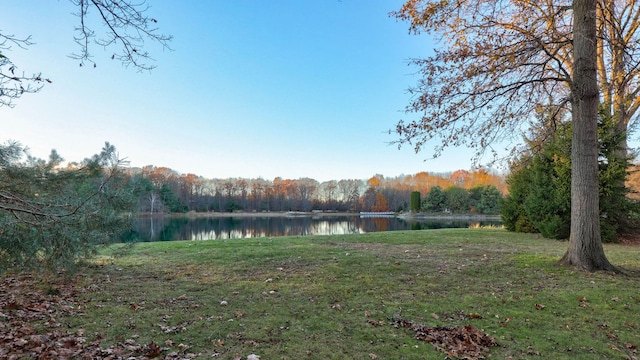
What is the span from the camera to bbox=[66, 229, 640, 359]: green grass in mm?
2916

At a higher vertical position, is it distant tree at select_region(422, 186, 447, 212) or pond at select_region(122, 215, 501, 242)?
distant tree at select_region(422, 186, 447, 212)

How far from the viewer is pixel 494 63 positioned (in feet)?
18.1

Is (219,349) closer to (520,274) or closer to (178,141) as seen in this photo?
(520,274)

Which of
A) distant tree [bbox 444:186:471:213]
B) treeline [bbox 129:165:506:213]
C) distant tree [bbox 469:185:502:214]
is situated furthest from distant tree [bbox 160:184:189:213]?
distant tree [bbox 469:185:502:214]

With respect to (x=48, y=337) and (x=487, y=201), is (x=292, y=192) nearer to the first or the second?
(x=487, y=201)

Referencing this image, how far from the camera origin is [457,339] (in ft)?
9.73

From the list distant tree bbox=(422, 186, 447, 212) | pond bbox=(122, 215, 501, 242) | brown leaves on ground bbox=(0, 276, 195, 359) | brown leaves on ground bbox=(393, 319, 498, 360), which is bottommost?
pond bbox=(122, 215, 501, 242)

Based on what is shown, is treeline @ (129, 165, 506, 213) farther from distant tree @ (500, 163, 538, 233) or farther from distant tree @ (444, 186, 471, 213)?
distant tree @ (500, 163, 538, 233)

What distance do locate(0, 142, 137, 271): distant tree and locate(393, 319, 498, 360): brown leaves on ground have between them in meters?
3.54

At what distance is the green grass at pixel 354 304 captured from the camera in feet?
9.57

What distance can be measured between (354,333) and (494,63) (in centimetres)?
494

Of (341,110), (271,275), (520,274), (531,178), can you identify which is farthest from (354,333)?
(341,110)

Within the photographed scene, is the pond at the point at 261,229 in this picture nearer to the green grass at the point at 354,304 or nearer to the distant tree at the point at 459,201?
the distant tree at the point at 459,201

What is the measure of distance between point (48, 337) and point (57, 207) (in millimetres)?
1329
